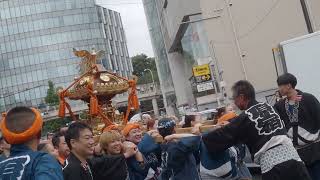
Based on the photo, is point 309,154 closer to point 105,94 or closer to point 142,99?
point 105,94

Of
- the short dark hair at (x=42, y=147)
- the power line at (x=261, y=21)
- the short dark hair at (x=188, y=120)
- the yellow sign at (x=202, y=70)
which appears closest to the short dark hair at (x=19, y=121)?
the short dark hair at (x=42, y=147)

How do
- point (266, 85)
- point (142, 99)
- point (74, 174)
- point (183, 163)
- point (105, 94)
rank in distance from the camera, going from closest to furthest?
point (74, 174) → point (183, 163) → point (105, 94) → point (266, 85) → point (142, 99)

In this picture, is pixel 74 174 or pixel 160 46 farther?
pixel 160 46

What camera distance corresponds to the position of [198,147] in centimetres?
504

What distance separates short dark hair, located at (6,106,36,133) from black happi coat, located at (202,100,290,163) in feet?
6.83

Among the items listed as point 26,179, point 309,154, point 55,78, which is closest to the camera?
point 26,179

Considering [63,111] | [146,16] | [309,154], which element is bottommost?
[309,154]

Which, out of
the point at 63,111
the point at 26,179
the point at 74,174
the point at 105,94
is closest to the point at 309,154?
the point at 74,174

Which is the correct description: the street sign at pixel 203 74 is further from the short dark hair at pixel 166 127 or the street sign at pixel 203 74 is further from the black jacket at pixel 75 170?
the black jacket at pixel 75 170

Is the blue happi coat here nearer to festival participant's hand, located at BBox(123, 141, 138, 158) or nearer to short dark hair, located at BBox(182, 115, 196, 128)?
festival participant's hand, located at BBox(123, 141, 138, 158)

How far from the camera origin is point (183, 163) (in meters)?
5.12

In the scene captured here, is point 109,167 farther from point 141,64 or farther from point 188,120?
point 141,64

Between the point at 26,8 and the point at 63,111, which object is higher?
the point at 26,8

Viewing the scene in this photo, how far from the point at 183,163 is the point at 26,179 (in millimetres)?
2189
